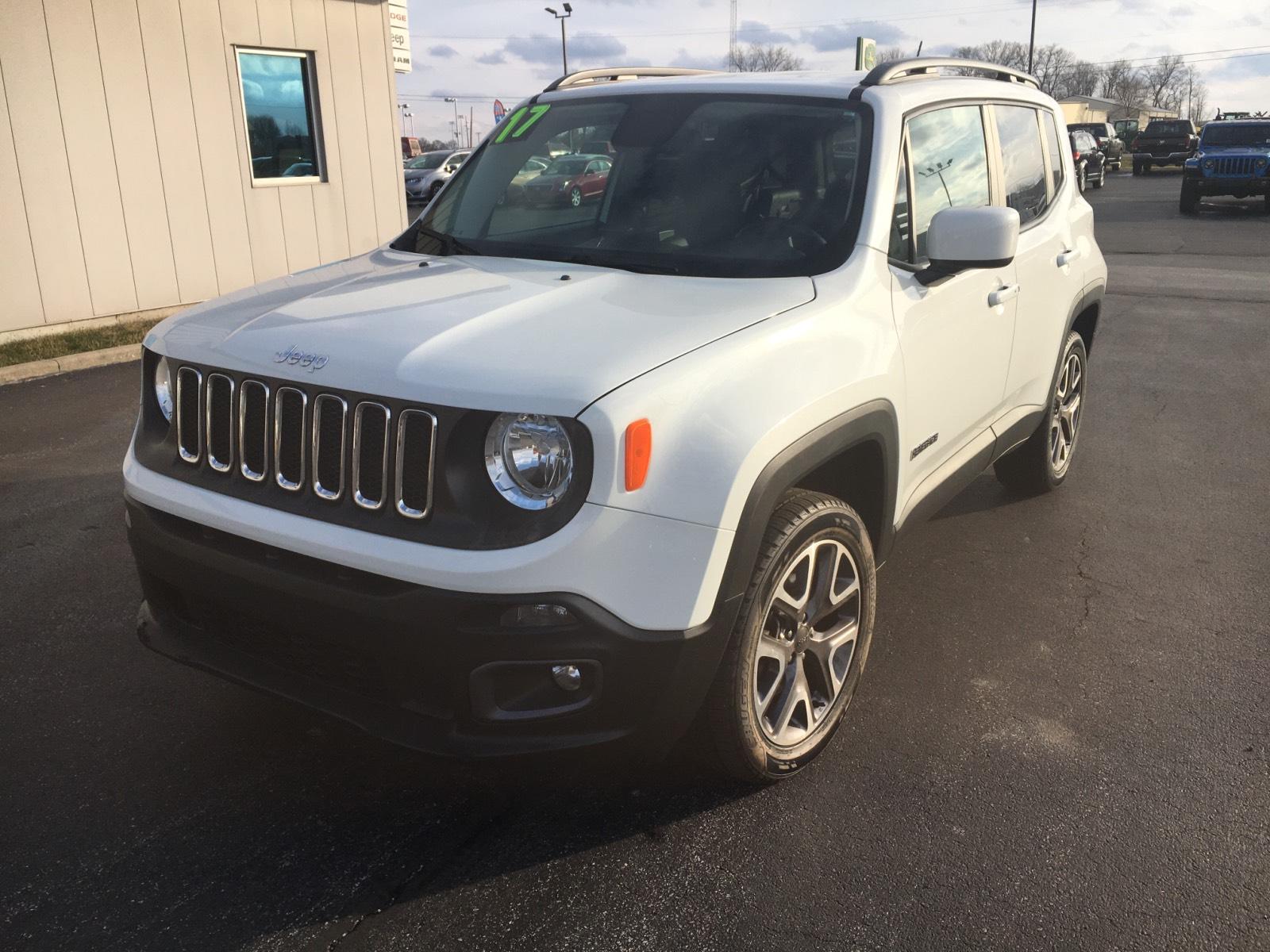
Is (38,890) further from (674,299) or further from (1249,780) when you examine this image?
(1249,780)

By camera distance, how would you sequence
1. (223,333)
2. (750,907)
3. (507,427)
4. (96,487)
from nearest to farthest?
(507,427), (750,907), (223,333), (96,487)

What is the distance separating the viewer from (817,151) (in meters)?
3.46

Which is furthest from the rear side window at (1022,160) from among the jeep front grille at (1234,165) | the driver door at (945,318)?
the jeep front grille at (1234,165)

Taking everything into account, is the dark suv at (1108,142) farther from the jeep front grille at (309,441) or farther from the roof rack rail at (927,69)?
the jeep front grille at (309,441)

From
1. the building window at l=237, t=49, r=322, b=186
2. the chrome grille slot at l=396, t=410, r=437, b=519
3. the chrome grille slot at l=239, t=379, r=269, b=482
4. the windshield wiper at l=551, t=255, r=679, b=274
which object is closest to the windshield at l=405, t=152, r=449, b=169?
the building window at l=237, t=49, r=322, b=186

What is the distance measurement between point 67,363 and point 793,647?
7805 mm

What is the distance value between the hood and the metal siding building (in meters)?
7.41

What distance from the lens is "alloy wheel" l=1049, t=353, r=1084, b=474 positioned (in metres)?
5.29

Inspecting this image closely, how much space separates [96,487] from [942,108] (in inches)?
179

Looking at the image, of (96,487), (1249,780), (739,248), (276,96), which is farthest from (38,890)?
(276,96)

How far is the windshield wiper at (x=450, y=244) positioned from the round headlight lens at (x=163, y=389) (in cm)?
108

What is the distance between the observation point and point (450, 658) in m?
2.36

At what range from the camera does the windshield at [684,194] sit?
3.31 meters

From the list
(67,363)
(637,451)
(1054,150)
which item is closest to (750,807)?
(637,451)
